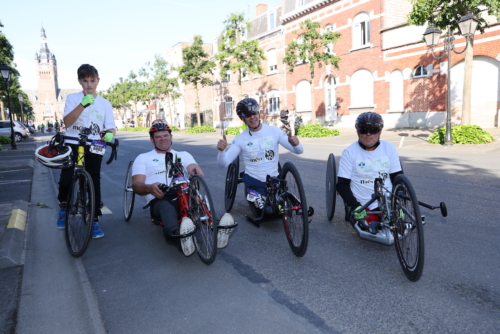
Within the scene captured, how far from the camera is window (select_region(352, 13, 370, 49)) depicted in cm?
2502

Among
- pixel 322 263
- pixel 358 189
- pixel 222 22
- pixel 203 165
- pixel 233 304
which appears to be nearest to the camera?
pixel 233 304

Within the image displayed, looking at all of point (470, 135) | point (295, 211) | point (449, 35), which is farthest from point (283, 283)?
point (449, 35)

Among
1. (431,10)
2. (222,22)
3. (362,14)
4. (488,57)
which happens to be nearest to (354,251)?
(431,10)

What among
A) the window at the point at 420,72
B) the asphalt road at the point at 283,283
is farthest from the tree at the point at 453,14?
the asphalt road at the point at 283,283

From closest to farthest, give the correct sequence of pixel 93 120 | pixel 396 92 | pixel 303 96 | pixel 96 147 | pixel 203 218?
pixel 203 218, pixel 96 147, pixel 93 120, pixel 396 92, pixel 303 96

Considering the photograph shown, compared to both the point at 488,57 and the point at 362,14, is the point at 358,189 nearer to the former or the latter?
the point at 488,57

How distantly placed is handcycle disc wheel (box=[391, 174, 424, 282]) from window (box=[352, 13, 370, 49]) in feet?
78.8

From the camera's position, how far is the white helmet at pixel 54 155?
3.98 meters

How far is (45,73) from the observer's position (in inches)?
5300

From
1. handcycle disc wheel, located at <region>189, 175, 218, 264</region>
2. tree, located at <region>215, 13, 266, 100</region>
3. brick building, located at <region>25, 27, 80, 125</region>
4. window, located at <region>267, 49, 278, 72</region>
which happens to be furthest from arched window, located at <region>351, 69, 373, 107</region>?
brick building, located at <region>25, 27, 80, 125</region>

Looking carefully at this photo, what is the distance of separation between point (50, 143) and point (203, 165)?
6.67 meters

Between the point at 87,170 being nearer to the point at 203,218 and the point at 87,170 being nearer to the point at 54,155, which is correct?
the point at 54,155

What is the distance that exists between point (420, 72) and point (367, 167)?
20.7 metres

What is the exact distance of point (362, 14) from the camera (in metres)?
25.2
